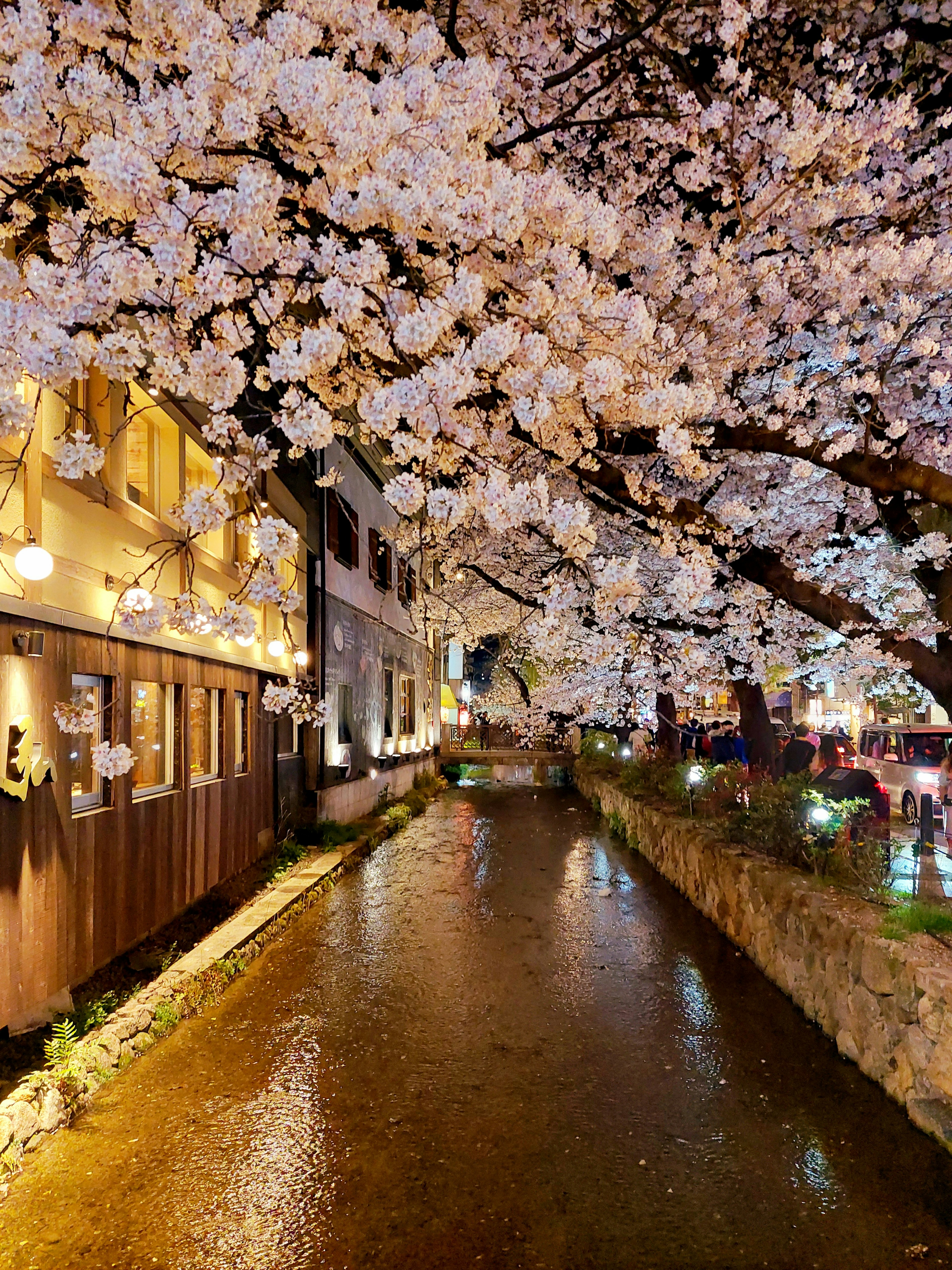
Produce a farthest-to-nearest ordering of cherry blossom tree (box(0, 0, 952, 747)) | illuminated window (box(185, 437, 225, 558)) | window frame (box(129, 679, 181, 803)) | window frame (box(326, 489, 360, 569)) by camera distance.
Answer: window frame (box(326, 489, 360, 569)) < illuminated window (box(185, 437, 225, 558)) < window frame (box(129, 679, 181, 803)) < cherry blossom tree (box(0, 0, 952, 747))

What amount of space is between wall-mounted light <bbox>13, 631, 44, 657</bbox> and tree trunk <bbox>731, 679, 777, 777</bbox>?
13.3 m

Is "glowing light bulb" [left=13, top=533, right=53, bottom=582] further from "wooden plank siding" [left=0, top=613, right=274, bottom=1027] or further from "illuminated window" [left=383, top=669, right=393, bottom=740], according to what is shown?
"illuminated window" [left=383, top=669, right=393, bottom=740]

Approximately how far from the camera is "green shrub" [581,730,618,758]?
3034 centimetres

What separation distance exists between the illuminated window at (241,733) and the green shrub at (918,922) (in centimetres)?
886

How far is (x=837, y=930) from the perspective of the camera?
6.36 m

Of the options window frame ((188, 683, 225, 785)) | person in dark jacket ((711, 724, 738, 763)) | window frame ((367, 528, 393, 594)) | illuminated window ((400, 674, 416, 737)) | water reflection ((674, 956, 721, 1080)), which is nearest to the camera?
water reflection ((674, 956, 721, 1080))

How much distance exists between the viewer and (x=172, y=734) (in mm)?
9445

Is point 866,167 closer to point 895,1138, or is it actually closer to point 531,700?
point 895,1138

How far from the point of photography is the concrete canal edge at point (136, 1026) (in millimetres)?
4684

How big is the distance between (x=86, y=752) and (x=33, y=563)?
2.20m

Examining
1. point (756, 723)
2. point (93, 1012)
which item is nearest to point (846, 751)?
point (756, 723)

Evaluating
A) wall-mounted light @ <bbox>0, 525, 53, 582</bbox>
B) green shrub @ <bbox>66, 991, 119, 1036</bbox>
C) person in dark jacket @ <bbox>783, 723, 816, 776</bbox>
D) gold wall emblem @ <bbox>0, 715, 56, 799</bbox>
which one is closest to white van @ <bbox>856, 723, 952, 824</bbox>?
person in dark jacket @ <bbox>783, 723, 816, 776</bbox>

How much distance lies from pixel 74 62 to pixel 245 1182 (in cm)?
652

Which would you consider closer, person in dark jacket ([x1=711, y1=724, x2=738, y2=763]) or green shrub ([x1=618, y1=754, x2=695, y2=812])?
green shrub ([x1=618, y1=754, x2=695, y2=812])
